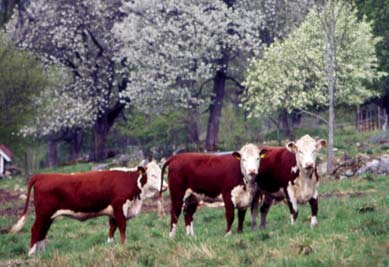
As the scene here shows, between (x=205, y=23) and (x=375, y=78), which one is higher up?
(x=205, y=23)

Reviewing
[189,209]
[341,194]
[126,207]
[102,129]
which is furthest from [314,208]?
[102,129]

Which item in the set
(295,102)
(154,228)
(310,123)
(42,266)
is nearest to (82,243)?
(154,228)

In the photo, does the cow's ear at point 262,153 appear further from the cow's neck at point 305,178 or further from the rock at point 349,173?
the rock at point 349,173

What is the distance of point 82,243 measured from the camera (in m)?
17.7

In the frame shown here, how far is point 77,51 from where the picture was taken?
4872 cm

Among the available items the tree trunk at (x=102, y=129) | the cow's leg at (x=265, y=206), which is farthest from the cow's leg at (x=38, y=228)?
the tree trunk at (x=102, y=129)

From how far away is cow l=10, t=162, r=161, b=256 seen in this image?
1630 cm

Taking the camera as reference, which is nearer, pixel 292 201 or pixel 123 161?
pixel 292 201

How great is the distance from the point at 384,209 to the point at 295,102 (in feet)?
80.2

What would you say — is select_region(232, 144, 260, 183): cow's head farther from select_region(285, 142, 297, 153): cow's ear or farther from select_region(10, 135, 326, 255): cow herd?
select_region(285, 142, 297, 153): cow's ear

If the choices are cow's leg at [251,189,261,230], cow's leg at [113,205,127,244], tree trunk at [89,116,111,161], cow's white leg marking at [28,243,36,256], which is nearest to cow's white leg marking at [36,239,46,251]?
cow's white leg marking at [28,243,36,256]

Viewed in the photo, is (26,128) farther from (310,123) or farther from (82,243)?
(82,243)

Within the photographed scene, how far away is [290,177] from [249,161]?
1.04 meters

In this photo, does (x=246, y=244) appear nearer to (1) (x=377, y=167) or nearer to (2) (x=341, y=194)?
(2) (x=341, y=194)
